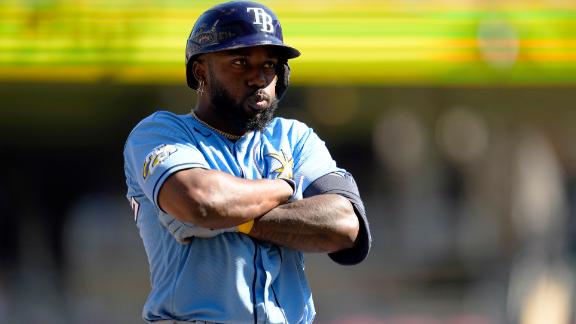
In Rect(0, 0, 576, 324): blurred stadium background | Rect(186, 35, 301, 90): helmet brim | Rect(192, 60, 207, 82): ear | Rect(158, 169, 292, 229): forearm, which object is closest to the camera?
Rect(158, 169, 292, 229): forearm

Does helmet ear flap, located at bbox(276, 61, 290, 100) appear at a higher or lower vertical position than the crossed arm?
higher

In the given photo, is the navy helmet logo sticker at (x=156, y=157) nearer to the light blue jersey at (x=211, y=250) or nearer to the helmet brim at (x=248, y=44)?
the light blue jersey at (x=211, y=250)

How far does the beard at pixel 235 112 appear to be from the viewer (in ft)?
11.0

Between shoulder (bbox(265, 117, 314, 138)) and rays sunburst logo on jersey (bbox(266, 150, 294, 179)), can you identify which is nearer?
rays sunburst logo on jersey (bbox(266, 150, 294, 179))

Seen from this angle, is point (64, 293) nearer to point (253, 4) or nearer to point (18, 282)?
point (18, 282)

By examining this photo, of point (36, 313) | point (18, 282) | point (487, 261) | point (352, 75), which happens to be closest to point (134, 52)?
point (352, 75)

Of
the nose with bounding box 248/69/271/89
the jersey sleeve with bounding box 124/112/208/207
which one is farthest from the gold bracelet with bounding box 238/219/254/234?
the nose with bounding box 248/69/271/89

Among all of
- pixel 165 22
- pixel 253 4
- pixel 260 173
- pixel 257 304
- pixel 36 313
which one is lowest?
pixel 36 313

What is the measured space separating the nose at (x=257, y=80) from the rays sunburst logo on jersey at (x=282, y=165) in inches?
8.8

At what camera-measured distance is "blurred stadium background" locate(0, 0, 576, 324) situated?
34.0ft

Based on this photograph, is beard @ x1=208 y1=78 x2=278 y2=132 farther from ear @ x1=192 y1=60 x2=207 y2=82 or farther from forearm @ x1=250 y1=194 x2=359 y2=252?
forearm @ x1=250 y1=194 x2=359 y2=252

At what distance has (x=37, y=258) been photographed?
563 inches

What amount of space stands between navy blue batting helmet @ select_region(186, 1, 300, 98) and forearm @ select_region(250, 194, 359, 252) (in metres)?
0.50

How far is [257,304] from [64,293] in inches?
414
